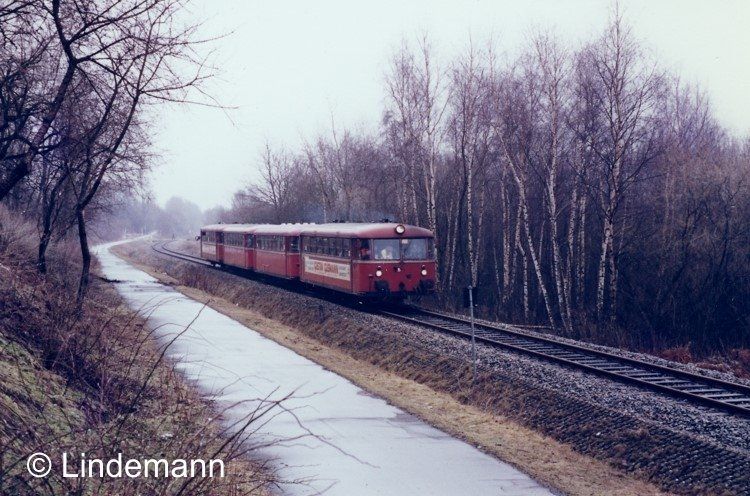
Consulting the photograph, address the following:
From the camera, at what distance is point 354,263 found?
67.4 ft

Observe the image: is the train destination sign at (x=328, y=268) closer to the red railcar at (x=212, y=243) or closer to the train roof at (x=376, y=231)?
the train roof at (x=376, y=231)

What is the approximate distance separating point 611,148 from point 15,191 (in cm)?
2005

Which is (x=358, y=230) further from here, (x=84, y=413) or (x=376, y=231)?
(x=84, y=413)

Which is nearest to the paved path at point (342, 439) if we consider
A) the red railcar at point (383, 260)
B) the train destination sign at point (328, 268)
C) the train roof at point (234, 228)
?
the red railcar at point (383, 260)

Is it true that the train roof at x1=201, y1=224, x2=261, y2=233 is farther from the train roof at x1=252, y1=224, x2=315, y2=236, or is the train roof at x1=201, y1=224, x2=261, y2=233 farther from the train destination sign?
the train destination sign

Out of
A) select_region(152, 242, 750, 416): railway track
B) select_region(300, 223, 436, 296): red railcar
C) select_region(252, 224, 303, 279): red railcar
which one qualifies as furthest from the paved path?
select_region(252, 224, 303, 279): red railcar

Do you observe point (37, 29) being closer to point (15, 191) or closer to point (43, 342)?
point (43, 342)

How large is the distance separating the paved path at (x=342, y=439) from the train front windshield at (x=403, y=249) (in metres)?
7.27

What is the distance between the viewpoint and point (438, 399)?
1160 cm

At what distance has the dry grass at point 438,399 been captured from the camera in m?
7.90

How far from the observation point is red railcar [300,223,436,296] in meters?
20.2

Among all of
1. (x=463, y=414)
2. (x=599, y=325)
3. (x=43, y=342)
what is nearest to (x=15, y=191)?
(x=43, y=342)

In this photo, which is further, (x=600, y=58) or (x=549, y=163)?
(x=549, y=163)

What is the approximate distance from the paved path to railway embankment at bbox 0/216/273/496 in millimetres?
492
